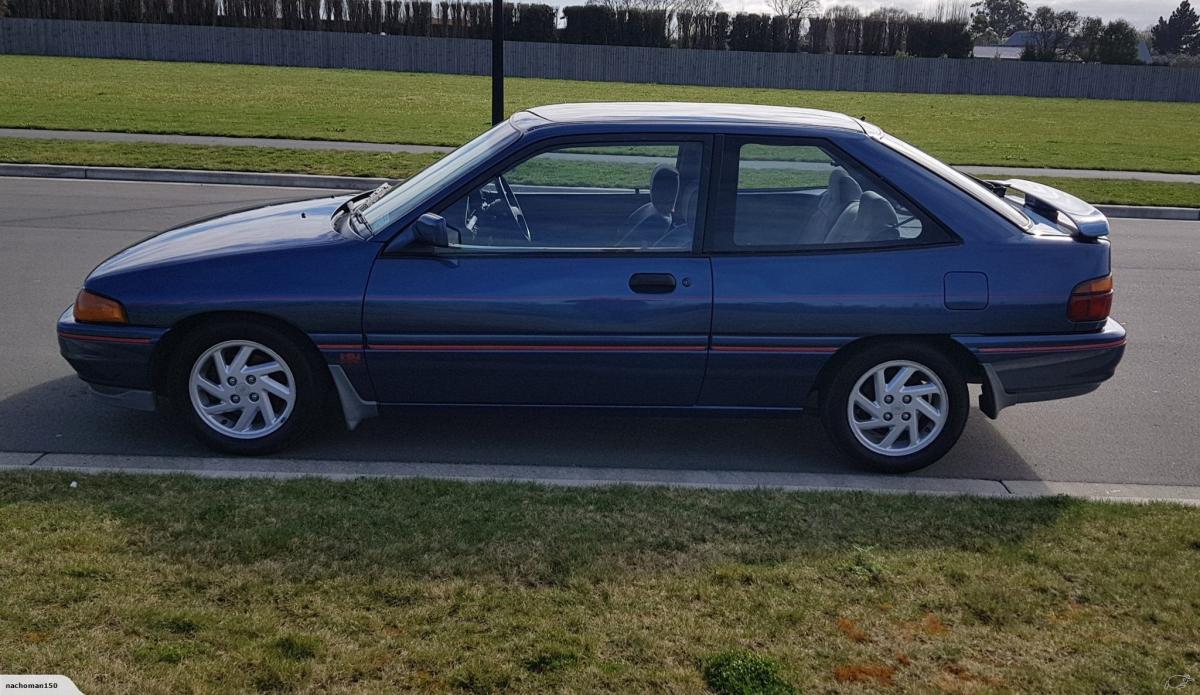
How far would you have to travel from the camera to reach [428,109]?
90.3 ft

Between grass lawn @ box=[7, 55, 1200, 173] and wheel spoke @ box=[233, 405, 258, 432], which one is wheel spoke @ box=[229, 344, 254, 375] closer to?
wheel spoke @ box=[233, 405, 258, 432]

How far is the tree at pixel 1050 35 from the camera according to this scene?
56.6 metres

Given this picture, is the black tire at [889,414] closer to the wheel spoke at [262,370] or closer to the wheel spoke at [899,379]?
the wheel spoke at [899,379]

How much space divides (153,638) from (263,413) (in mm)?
1906

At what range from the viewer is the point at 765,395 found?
5359 mm

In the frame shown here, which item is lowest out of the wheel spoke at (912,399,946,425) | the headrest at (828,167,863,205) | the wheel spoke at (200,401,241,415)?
the wheel spoke at (200,401,241,415)

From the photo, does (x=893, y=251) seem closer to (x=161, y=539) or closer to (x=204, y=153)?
(x=161, y=539)

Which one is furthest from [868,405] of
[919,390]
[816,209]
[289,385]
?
[289,385]

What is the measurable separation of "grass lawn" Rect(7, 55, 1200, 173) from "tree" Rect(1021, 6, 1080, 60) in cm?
1288

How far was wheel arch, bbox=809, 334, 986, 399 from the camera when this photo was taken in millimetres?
5309

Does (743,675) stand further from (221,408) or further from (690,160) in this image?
(221,408)

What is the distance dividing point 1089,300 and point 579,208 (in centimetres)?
238

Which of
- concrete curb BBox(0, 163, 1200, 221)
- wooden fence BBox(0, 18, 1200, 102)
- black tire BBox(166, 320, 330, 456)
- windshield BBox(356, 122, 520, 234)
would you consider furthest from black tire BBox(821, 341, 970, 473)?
wooden fence BBox(0, 18, 1200, 102)

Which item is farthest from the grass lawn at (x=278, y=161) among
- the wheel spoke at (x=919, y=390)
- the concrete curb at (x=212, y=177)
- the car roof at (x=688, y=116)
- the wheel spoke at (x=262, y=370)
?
the wheel spoke at (x=919, y=390)
